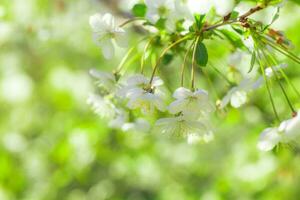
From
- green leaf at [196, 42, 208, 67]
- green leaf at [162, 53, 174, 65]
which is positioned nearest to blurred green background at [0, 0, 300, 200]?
green leaf at [162, 53, 174, 65]

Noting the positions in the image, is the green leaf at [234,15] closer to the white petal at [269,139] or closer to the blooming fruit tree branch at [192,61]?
the blooming fruit tree branch at [192,61]

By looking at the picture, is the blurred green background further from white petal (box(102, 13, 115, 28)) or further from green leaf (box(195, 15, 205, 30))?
green leaf (box(195, 15, 205, 30))

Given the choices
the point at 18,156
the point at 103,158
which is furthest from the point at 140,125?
the point at 18,156

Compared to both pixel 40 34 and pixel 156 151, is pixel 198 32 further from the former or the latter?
pixel 156 151

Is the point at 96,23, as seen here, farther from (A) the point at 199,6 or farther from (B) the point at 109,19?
(A) the point at 199,6

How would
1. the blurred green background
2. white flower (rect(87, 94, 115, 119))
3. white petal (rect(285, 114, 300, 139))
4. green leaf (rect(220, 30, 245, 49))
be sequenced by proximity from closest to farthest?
white petal (rect(285, 114, 300, 139)) < green leaf (rect(220, 30, 245, 49)) < white flower (rect(87, 94, 115, 119)) < the blurred green background

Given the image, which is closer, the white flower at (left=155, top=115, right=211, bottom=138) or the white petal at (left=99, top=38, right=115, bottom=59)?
the white flower at (left=155, top=115, right=211, bottom=138)
